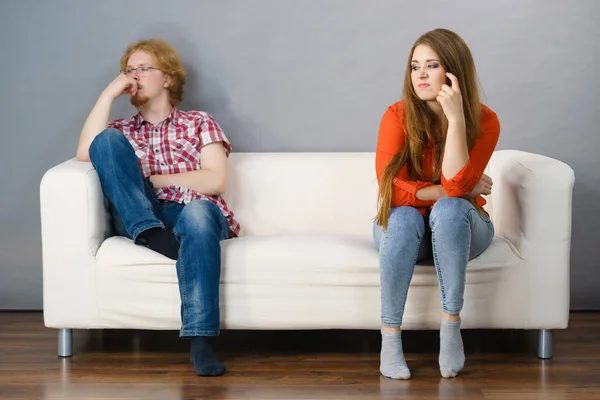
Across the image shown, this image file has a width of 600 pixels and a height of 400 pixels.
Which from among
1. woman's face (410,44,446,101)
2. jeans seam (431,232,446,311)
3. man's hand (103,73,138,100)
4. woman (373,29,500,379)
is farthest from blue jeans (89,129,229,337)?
woman's face (410,44,446,101)

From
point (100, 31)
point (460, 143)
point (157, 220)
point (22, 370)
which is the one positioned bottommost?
point (22, 370)

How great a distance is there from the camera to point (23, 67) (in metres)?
3.74

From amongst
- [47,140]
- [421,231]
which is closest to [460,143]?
[421,231]

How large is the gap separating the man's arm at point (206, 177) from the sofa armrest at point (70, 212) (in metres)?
0.29

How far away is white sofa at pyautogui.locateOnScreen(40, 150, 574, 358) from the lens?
9.62ft

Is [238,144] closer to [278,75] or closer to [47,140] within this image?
[278,75]

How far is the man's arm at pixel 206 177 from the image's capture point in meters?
3.21

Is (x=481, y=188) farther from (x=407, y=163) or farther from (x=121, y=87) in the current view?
(x=121, y=87)

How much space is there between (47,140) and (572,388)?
2326mm

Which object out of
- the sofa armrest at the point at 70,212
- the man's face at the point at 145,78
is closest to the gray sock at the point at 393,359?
the sofa armrest at the point at 70,212

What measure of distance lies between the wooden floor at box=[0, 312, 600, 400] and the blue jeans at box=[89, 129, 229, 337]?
0.21m

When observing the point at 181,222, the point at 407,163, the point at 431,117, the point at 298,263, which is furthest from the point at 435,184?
the point at 181,222

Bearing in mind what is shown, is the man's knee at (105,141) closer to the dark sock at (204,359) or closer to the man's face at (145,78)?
the man's face at (145,78)

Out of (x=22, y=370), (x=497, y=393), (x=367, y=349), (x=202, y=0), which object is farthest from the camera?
(x=202, y=0)
